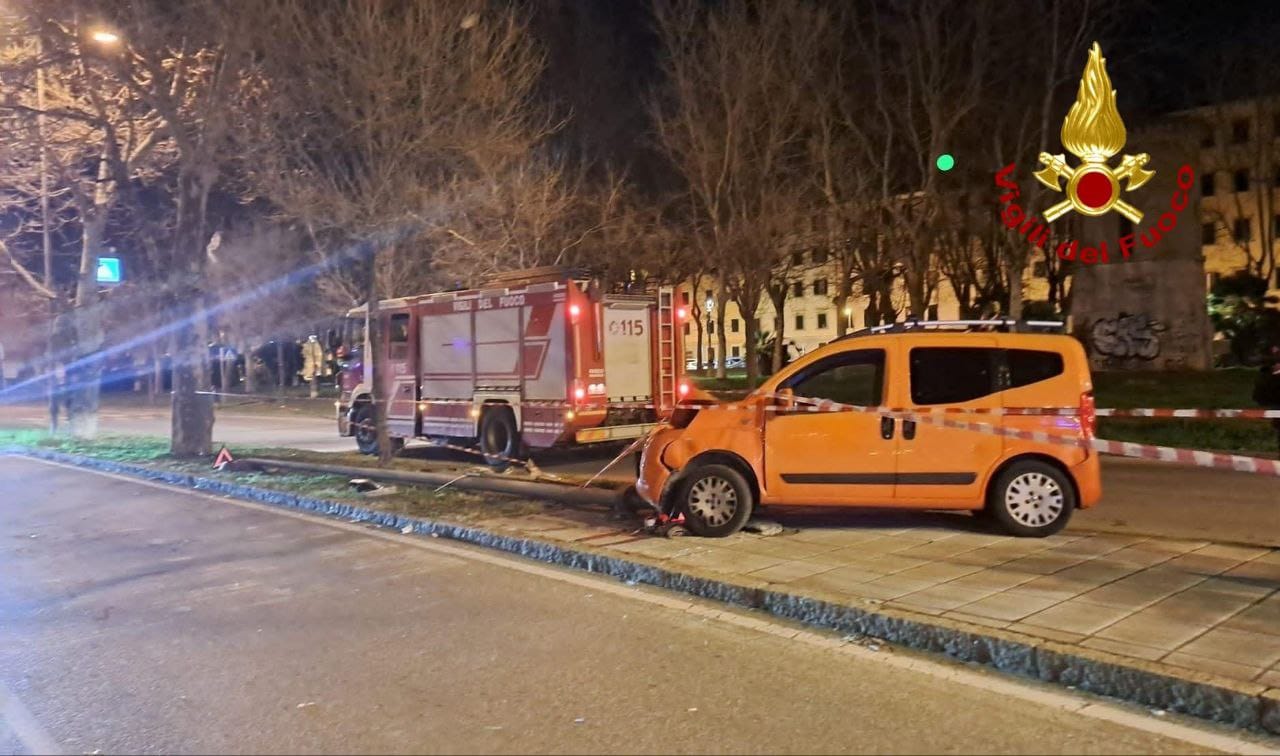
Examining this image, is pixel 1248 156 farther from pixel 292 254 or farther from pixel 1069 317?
pixel 292 254

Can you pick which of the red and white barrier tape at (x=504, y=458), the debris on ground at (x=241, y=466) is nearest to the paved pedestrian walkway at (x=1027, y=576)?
the red and white barrier tape at (x=504, y=458)

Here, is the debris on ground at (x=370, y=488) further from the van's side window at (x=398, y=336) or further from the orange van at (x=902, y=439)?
the van's side window at (x=398, y=336)

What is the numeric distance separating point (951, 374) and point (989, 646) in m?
3.33

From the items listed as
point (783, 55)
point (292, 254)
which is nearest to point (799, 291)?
point (783, 55)

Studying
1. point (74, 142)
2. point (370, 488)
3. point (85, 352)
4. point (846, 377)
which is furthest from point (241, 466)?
point (846, 377)

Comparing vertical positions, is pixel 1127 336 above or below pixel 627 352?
above

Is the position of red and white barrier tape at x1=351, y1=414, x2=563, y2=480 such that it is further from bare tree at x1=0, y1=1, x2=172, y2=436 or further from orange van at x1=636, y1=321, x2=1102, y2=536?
bare tree at x1=0, y1=1, x2=172, y2=436

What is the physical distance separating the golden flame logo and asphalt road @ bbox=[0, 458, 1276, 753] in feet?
50.4

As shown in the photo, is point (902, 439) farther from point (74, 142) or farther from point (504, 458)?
point (74, 142)

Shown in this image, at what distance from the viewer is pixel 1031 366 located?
810 centimetres

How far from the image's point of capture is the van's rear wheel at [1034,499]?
794cm

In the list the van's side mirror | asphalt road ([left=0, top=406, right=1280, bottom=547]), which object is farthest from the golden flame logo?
the van's side mirror

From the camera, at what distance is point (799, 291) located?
39.8m

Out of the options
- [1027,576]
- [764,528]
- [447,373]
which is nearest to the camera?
[1027,576]
